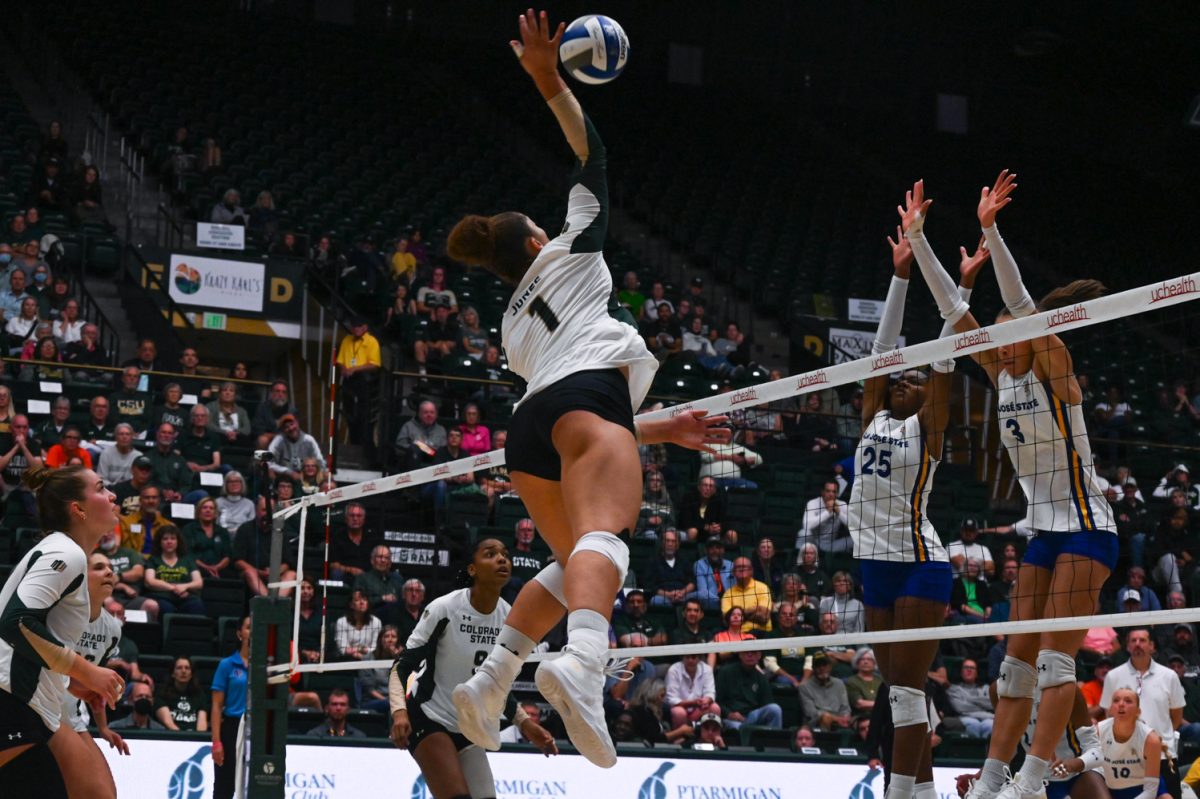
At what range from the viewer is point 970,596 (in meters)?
14.0

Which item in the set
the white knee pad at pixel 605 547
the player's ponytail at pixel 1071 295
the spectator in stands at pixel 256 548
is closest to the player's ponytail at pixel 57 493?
the white knee pad at pixel 605 547

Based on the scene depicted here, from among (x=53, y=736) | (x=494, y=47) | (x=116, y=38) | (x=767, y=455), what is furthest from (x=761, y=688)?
(x=494, y=47)

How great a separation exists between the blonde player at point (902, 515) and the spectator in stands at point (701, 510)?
7279 mm

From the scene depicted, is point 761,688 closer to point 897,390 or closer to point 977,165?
point 897,390

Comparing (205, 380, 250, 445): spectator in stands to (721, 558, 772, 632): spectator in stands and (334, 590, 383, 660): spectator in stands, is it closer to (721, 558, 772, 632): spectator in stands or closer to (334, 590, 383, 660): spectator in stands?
(334, 590, 383, 660): spectator in stands

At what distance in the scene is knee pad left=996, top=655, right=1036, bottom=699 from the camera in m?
6.21

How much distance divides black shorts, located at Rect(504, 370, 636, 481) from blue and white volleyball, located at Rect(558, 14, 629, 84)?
1123 mm

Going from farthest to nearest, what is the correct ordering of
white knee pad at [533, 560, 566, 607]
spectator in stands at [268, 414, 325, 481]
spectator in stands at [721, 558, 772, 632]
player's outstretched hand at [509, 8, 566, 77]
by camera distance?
spectator in stands at [268, 414, 325, 481], spectator in stands at [721, 558, 772, 632], white knee pad at [533, 560, 566, 607], player's outstretched hand at [509, 8, 566, 77]

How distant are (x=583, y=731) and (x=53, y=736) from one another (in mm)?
2969

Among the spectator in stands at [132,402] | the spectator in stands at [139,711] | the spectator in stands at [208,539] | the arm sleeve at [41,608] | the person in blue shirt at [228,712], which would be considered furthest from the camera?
the spectator in stands at [132,402]

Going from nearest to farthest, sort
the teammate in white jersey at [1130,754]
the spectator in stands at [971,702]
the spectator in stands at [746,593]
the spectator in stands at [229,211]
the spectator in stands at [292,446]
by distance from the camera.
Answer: the teammate in white jersey at [1130,754]
the spectator in stands at [746,593]
the spectator in stands at [971,702]
the spectator in stands at [292,446]
the spectator in stands at [229,211]

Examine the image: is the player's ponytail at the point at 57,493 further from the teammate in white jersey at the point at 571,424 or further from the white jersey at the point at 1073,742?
the white jersey at the point at 1073,742

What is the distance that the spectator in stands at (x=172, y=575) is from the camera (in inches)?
499

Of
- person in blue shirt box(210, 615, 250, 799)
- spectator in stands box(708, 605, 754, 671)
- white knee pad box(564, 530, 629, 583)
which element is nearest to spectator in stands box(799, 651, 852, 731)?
spectator in stands box(708, 605, 754, 671)
